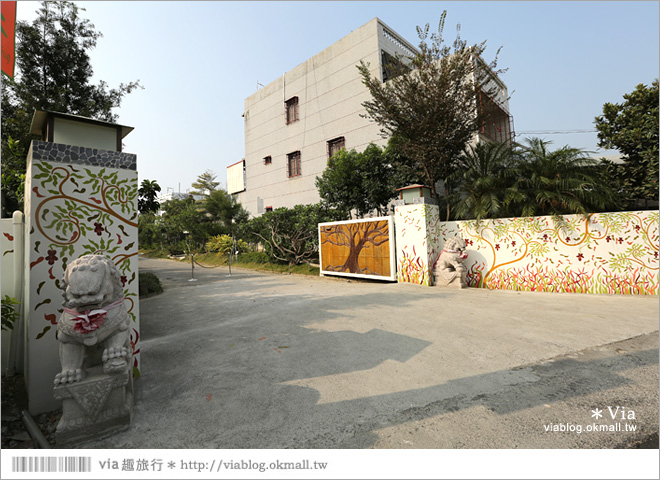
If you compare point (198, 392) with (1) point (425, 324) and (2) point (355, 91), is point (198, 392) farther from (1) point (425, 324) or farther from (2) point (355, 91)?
(2) point (355, 91)

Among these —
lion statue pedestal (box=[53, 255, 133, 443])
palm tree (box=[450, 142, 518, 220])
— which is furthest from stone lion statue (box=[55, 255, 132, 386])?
palm tree (box=[450, 142, 518, 220])

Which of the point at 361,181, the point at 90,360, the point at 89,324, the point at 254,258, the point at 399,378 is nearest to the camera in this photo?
the point at 89,324

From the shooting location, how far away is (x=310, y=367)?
2.81 meters

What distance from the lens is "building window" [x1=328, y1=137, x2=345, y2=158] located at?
13224 millimetres

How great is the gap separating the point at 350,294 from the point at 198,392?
14.3 feet

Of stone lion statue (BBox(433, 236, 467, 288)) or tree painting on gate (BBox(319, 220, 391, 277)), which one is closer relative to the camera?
stone lion statue (BBox(433, 236, 467, 288))

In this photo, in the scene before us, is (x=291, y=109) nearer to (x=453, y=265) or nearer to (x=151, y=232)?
(x=453, y=265)

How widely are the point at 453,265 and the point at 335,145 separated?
29.0 ft

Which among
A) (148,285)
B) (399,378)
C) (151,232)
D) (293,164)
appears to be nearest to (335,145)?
(293,164)

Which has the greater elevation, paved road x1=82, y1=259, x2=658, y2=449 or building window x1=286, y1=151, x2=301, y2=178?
building window x1=286, y1=151, x2=301, y2=178

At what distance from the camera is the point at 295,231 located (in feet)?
41.5

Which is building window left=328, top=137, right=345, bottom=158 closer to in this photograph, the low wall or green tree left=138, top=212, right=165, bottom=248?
the low wall

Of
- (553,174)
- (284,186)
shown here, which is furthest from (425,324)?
(284,186)

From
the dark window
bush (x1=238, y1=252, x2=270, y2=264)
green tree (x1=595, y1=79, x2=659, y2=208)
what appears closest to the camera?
green tree (x1=595, y1=79, x2=659, y2=208)
